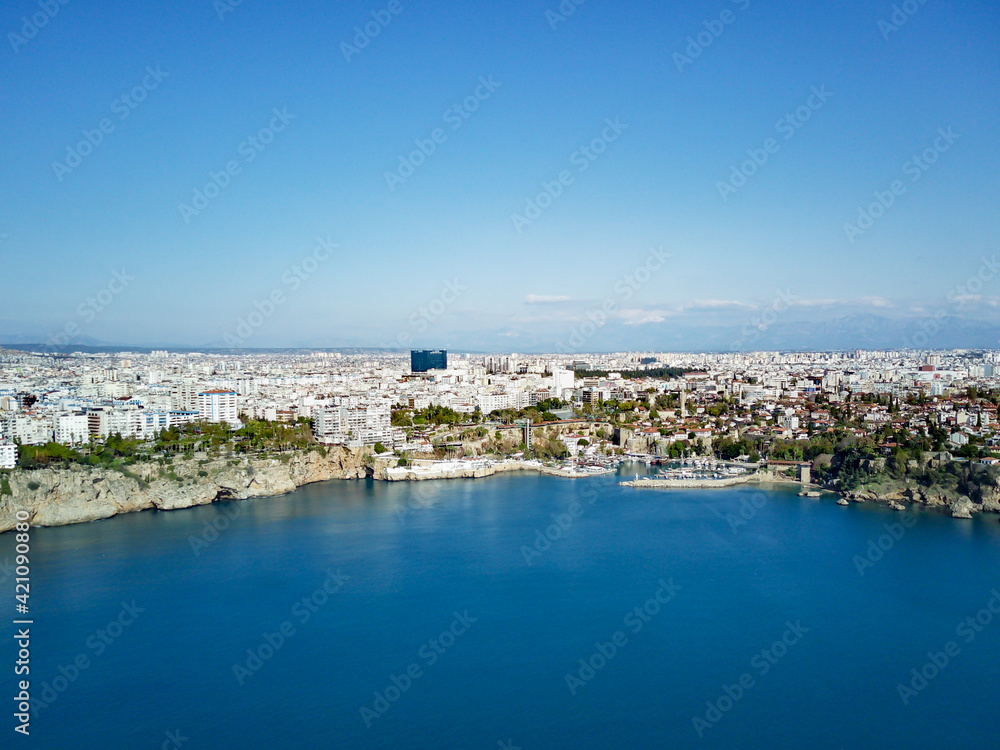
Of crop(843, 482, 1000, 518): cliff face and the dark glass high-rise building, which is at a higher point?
the dark glass high-rise building

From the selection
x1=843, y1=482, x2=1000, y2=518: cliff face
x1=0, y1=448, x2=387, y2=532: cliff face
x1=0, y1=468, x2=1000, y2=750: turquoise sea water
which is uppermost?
x1=0, y1=448, x2=387, y2=532: cliff face

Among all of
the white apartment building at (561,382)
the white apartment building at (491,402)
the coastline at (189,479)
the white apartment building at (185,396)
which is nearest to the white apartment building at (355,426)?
the coastline at (189,479)

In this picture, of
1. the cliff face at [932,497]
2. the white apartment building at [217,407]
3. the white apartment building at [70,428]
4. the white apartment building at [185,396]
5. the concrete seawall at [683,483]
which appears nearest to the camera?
the cliff face at [932,497]

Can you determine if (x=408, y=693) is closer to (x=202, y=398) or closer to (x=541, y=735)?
(x=541, y=735)

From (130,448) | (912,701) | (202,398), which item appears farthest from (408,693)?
(202,398)

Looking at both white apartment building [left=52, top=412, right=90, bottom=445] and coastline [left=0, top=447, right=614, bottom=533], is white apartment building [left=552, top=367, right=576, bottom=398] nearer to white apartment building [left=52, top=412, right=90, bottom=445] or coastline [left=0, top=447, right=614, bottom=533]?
coastline [left=0, top=447, right=614, bottom=533]

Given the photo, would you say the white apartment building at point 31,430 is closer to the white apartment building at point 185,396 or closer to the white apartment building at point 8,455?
the white apartment building at point 8,455

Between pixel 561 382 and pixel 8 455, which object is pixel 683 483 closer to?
pixel 8 455

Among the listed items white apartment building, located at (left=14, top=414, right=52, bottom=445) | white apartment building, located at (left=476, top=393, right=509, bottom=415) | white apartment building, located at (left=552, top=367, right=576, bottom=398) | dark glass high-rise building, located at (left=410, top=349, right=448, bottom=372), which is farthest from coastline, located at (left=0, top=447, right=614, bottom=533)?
dark glass high-rise building, located at (left=410, top=349, right=448, bottom=372)
